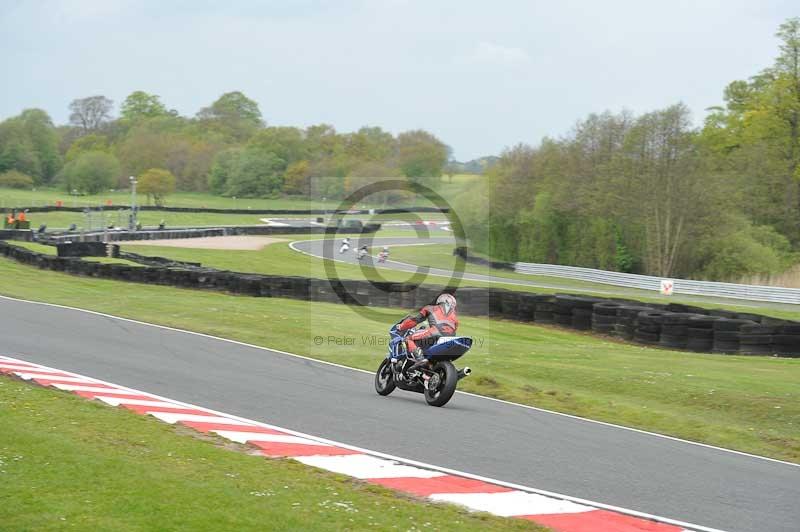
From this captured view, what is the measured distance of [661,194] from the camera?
4931 cm

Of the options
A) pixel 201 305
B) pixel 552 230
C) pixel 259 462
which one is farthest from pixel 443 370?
pixel 552 230

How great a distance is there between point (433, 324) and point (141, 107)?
18913cm

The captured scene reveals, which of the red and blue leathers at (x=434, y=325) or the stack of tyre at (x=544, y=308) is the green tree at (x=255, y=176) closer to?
the stack of tyre at (x=544, y=308)

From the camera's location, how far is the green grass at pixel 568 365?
12.3 meters

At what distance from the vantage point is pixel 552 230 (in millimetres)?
56781

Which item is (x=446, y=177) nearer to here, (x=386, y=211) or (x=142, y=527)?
(x=386, y=211)

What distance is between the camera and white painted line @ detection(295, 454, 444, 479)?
28.0 ft

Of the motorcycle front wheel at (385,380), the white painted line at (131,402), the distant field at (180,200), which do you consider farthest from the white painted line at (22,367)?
the distant field at (180,200)

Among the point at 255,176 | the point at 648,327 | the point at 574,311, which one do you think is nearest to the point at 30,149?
the point at 255,176

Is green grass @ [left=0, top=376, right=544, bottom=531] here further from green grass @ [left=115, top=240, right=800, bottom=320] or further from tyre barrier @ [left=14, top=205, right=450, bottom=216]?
tyre barrier @ [left=14, top=205, right=450, bottom=216]

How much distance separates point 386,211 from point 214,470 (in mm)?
54470

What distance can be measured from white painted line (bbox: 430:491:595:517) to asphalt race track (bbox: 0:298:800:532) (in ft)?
1.33

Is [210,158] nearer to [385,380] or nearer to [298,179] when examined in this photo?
[298,179]

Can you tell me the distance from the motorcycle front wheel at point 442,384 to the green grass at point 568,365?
1713 millimetres
